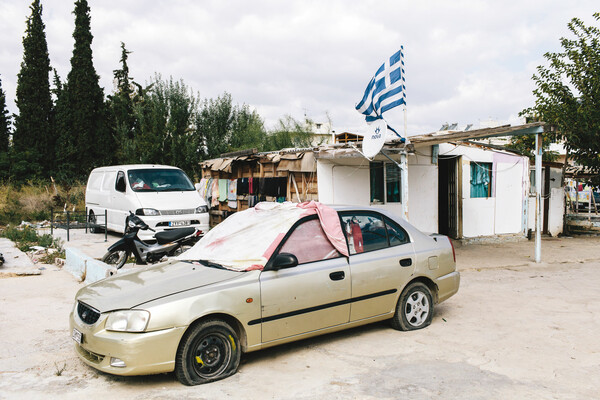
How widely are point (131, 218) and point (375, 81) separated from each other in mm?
5693

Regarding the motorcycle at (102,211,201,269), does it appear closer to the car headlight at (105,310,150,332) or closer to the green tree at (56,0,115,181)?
the car headlight at (105,310,150,332)

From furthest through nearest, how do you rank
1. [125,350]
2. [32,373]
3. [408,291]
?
[408,291], [32,373], [125,350]

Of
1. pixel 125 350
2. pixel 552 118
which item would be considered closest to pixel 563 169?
pixel 552 118

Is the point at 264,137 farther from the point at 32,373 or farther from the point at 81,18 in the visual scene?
the point at 32,373

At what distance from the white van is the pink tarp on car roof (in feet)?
17.7

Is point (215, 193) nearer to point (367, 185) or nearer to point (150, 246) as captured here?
point (367, 185)

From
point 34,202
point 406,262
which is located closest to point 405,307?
point 406,262

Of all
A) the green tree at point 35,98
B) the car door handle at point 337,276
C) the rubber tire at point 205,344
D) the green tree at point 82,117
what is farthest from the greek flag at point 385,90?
the green tree at point 35,98

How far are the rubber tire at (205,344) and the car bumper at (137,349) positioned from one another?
8 cm

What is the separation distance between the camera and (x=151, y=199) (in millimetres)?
11266

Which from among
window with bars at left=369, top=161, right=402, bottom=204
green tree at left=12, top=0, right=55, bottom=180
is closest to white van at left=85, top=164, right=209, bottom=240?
window with bars at left=369, top=161, right=402, bottom=204

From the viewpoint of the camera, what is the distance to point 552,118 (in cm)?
1589

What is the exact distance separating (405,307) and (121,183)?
357 inches

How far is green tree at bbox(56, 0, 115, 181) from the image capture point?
27.3 m
